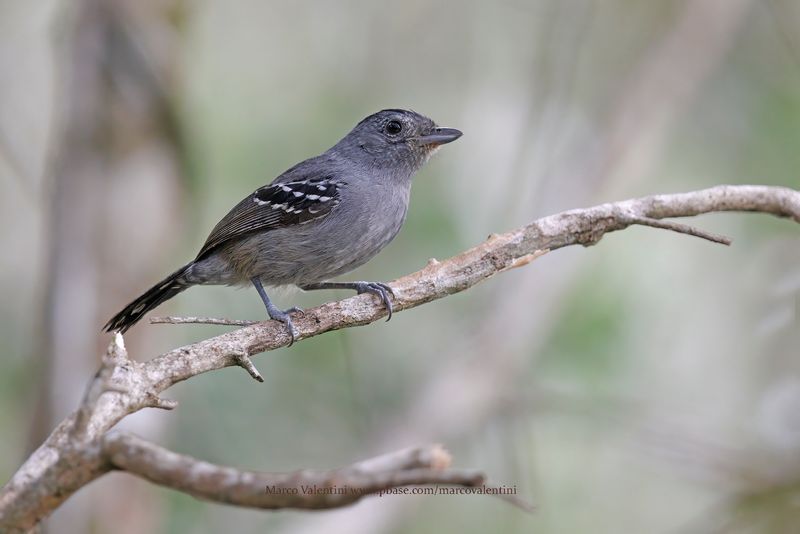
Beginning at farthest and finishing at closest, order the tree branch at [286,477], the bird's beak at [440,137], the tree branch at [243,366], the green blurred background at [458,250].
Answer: the green blurred background at [458,250]
the bird's beak at [440,137]
the tree branch at [243,366]
the tree branch at [286,477]

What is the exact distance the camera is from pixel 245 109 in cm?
998

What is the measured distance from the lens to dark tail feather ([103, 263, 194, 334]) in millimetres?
4859

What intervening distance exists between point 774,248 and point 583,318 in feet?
6.64

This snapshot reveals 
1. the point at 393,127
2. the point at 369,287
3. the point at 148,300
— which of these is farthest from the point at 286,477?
the point at 393,127

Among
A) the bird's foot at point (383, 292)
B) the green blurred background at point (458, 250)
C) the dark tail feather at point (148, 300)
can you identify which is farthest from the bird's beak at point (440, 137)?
the dark tail feather at point (148, 300)

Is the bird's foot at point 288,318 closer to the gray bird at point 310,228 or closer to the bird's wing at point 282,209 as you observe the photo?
the gray bird at point 310,228

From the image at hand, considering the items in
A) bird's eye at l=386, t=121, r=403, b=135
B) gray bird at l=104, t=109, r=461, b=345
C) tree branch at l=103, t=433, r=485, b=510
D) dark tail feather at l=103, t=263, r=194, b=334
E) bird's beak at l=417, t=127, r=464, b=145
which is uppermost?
bird's eye at l=386, t=121, r=403, b=135

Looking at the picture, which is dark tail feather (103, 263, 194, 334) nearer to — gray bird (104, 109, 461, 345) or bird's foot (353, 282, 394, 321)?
gray bird (104, 109, 461, 345)

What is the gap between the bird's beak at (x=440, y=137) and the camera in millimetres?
5543

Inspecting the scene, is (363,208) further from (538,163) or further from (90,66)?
(538,163)

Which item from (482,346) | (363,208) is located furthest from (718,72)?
(363,208)

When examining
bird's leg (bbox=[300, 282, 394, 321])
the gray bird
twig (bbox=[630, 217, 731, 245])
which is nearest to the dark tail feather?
the gray bird

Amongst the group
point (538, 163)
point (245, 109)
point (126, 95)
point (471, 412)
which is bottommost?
point (471, 412)

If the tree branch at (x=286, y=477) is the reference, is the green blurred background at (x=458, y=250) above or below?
above
